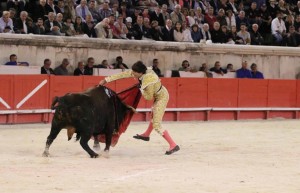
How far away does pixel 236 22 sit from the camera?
23.3m

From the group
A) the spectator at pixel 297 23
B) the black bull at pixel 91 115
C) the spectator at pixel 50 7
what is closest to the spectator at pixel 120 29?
the spectator at pixel 50 7

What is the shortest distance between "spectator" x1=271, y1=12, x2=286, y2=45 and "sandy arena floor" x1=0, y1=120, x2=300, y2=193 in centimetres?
705

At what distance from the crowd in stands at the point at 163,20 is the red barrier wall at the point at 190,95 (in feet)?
4.35

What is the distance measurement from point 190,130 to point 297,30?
811cm

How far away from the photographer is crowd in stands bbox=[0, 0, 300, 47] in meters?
18.7

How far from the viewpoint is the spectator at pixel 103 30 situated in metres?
19.7

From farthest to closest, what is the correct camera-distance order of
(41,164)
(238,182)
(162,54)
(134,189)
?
1. (162,54)
2. (41,164)
3. (238,182)
4. (134,189)

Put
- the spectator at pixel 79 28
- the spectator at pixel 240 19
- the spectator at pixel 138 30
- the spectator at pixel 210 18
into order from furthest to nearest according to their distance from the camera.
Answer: the spectator at pixel 240 19
the spectator at pixel 210 18
the spectator at pixel 138 30
the spectator at pixel 79 28

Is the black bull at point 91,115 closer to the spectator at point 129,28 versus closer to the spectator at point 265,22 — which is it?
the spectator at point 129,28

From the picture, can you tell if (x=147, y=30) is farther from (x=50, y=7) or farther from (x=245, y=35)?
(x=245, y=35)

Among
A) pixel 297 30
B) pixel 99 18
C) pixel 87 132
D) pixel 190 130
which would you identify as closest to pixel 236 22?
pixel 297 30

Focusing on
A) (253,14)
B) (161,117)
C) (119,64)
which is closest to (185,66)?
(119,64)

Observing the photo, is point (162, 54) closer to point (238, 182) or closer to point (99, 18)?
point (99, 18)

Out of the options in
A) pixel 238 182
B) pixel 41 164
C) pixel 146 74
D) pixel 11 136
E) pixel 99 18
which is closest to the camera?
pixel 238 182
